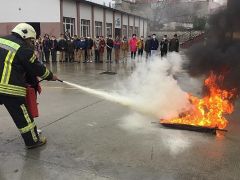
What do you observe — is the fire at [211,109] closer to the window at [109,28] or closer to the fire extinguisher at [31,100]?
the fire extinguisher at [31,100]

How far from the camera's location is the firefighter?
4.82m

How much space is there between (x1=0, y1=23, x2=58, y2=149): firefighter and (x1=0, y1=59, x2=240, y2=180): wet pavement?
48 centimetres

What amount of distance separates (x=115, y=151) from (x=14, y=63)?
Answer: 73.9 inches

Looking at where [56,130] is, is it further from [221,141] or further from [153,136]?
[221,141]

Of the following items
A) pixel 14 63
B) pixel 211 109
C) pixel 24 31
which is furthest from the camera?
pixel 211 109

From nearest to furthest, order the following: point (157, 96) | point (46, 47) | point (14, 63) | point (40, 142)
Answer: point (14, 63) → point (40, 142) → point (157, 96) → point (46, 47)

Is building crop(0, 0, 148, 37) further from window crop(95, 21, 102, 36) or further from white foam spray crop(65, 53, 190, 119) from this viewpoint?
white foam spray crop(65, 53, 190, 119)

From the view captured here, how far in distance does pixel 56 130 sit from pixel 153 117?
1.97 metres

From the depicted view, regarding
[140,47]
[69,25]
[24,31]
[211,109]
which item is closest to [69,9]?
[69,25]

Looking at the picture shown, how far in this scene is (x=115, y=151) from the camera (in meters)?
5.14

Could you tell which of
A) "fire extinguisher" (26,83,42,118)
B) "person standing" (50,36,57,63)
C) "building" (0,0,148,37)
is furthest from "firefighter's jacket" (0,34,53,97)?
"building" (0,0,148,37)

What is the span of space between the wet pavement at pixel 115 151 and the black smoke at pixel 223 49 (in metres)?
0.98

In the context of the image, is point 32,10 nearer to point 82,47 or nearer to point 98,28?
point 82,47

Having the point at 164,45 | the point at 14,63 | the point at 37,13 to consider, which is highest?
the point at 37,13
